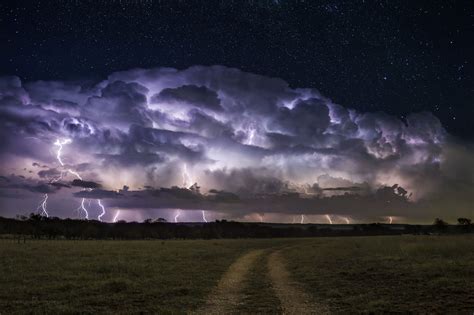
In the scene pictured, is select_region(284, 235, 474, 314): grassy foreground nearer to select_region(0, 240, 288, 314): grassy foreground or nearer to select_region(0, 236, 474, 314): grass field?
select_region(0, 236, 474, 314): grass field

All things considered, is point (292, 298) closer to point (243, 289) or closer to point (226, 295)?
point (226, 295)

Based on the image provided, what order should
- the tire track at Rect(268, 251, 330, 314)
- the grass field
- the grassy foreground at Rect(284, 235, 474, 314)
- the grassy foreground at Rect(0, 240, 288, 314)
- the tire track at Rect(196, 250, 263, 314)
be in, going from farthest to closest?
the grassy foreground at Rect(0, 240, 288, 314) < the grass field < the tire track at Rect(196, 250, 263, 314) < the tire track at Rect(268, 251, 330, 314) < the grassy foreground at Rect(284, 235, 474, 314)

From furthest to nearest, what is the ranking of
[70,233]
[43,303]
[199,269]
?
[70,233], [199,269], [43,303]

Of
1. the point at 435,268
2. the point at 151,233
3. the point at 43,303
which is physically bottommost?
the point at 151,233

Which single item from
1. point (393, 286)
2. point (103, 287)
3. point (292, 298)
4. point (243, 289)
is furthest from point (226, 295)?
point (393, 286)

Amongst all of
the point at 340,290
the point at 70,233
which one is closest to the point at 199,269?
the point at 340,290

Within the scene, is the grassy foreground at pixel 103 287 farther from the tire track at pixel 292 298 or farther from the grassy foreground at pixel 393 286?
the grassy foreground at pixel 393 286

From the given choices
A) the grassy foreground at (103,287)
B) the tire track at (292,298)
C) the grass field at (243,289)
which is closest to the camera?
the tire track at (292,298)

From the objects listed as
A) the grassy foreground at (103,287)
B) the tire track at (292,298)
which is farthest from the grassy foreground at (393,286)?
the grassy foreground at (103,287)

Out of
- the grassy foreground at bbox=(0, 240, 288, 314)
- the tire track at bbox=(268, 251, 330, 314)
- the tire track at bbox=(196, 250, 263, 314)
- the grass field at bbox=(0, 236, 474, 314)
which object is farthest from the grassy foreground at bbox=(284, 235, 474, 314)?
the grassy foreground at bbox=(0, 240, 288, 314)

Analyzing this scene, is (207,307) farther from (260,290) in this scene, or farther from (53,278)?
(53,278)

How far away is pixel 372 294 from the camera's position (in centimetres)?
2073

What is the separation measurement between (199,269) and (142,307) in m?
15.3

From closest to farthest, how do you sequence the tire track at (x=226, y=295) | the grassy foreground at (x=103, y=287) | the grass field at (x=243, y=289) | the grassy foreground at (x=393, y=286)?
1. the grassy foreground at (x=393, y=286)
2. the tire track at (x=226, y=295)
3. the grass field at (x=243, y=289)
4. the grassy foreground at (x=103, y=287)
